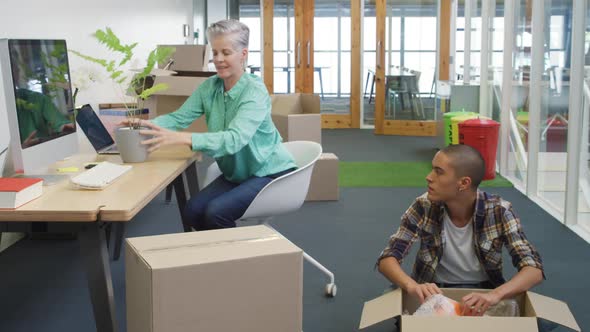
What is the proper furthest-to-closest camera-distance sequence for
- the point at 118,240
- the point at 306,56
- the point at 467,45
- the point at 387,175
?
the point at 306,56
the point at 467,45
the point at 387,175
the point at 118,240

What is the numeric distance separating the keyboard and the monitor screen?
0.20 metres

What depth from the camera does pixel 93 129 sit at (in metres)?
3.48

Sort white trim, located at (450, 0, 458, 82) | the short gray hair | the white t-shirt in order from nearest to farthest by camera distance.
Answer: the white t-shirt → the short gray hair → white trim, located at (450, 0, 458, 82)

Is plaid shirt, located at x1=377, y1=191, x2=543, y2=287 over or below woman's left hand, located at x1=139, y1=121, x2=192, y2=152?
below

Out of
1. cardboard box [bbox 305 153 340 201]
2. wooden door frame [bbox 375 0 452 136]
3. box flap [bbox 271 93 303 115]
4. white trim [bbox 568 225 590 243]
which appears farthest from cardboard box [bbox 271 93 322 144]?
wooden door frame [bbox 375 0 452 136]

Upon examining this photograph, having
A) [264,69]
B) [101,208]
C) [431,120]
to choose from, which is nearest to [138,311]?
[101,208]

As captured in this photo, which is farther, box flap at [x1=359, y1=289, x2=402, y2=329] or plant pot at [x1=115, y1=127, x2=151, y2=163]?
plant pot at [x1=115, y1=127, x2=151, y2=163]

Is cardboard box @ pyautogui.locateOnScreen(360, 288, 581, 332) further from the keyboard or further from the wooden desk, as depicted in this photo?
the keyboard

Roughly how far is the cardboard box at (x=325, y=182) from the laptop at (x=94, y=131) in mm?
1991

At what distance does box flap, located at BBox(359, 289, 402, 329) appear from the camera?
2148 mm

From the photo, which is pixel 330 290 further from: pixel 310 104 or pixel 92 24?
pixel 310 104

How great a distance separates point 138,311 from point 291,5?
8.92m

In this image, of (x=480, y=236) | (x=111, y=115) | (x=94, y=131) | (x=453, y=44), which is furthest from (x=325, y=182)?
(x=453, y=44)

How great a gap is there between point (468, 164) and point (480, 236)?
0.26 metres
